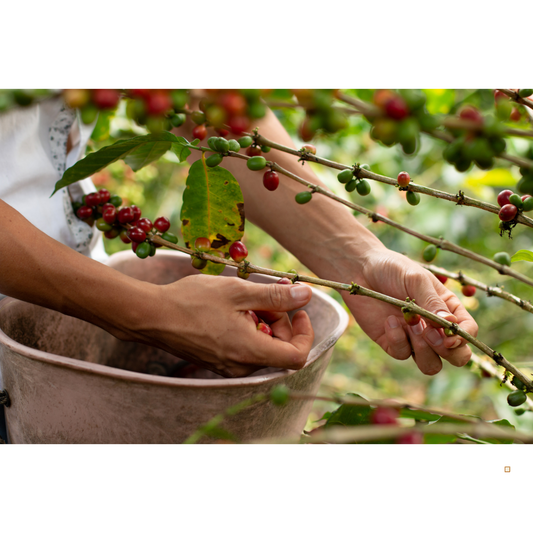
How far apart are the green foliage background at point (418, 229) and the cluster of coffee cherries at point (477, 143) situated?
1226 mm

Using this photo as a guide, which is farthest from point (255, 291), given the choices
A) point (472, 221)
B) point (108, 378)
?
point (472, 221)

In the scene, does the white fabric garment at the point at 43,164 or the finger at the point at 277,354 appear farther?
the white fabric garment at the point at 43,164

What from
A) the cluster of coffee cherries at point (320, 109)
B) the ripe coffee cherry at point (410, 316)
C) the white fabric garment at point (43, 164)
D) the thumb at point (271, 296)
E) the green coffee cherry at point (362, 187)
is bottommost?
the ripe coffee cherry at point (410, 316)

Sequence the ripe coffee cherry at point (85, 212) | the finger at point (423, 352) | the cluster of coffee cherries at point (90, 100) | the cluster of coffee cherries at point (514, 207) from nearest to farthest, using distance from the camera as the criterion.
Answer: the cluster of coffee cherries at point (90, 100) → the cluster of coffee cherries at point (514, 207) → the finger at point (423, 352) → the ripe coffee cherry at point (85, 212)

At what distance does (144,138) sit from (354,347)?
2.05 meters

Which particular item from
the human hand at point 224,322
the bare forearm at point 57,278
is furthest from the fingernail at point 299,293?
the bare forearm at point 57,278

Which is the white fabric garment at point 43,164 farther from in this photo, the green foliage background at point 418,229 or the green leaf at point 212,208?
the green foliage background at point 418,229

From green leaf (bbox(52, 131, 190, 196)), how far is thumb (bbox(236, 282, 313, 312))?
0.20m

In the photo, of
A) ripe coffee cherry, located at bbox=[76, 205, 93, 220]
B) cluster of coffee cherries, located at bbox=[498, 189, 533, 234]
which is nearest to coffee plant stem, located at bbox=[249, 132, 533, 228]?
cluster of coffee cherries, located at bbox=[498, 189, 533, 234]

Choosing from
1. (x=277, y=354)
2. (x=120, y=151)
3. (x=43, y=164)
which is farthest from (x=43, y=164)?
(x=277, y=354)

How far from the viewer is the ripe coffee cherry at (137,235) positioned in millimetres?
631

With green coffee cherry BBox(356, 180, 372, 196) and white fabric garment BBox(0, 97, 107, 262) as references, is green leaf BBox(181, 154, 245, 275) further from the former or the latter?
white fabric garment BBox(0, 97, 107, 262)

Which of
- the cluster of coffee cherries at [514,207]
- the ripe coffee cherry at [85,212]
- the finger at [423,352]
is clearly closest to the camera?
the cluster of coffee cherries at [514,207]
